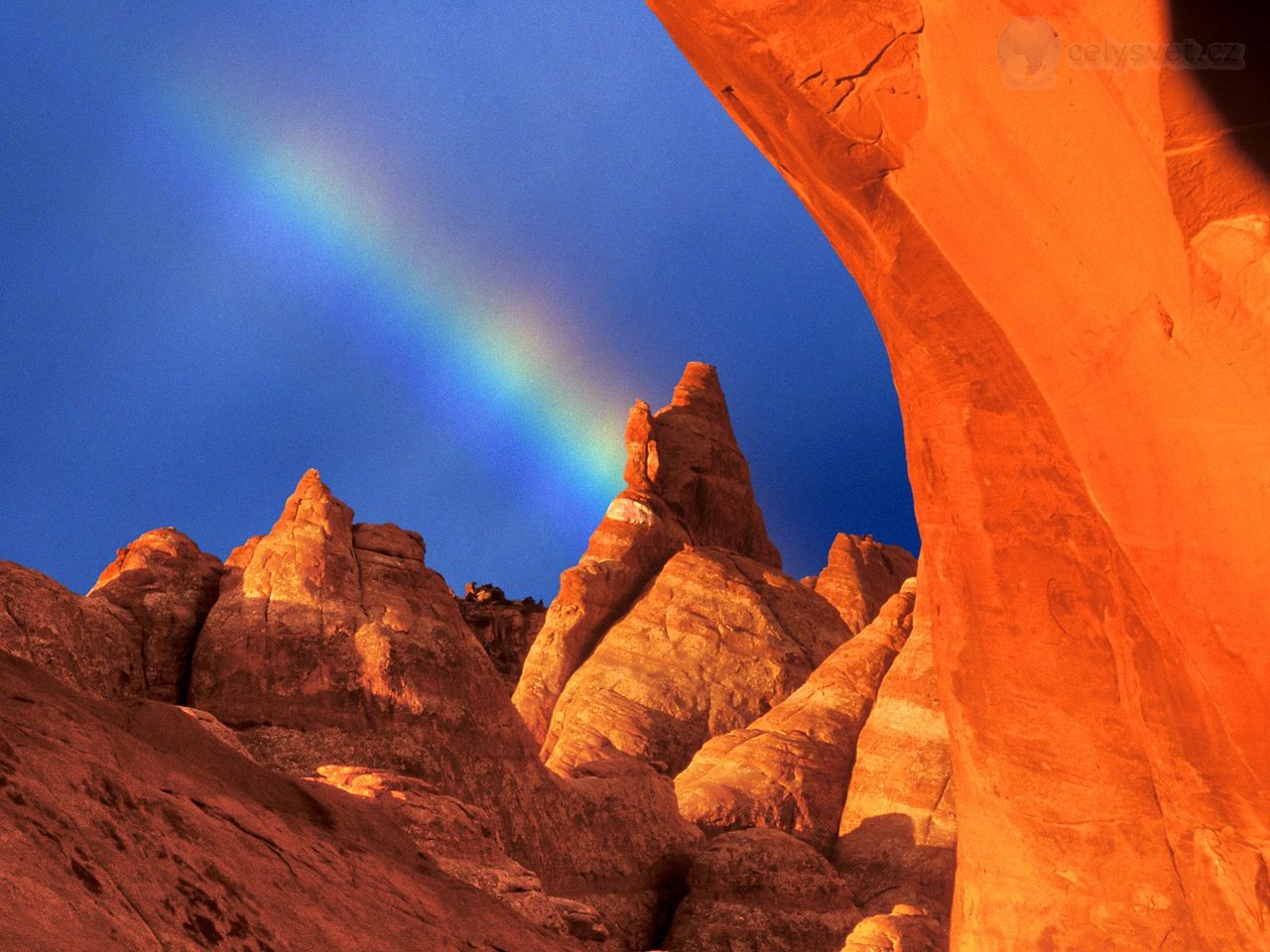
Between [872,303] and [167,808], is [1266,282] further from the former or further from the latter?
[167,808]

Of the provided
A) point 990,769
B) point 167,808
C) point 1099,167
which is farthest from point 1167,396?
point 167,808

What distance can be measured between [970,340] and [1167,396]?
1762mm

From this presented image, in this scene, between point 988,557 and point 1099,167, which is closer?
point 1099,167

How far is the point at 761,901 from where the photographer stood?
47.0 ft

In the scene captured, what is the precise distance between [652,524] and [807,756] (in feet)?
41.1

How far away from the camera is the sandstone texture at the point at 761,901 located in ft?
45.3

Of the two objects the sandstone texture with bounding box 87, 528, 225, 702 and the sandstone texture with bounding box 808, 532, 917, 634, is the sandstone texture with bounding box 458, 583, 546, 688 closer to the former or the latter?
the sandstone texture with bounding box 808, 532, 917, 634

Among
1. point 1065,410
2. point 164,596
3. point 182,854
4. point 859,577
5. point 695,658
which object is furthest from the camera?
point 859,577

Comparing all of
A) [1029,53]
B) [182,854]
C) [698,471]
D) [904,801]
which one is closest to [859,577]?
[698,471]

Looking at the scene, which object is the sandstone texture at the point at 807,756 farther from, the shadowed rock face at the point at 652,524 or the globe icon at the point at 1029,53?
the globe icon at the point at 1029,53

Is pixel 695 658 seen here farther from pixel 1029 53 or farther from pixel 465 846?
pixel 1029 53

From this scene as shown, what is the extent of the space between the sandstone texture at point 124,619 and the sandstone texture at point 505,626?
19.1m

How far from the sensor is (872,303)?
7.29 m

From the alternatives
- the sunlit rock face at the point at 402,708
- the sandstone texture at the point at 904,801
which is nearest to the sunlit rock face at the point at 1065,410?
the sunlit rock face at the point at 402,708
